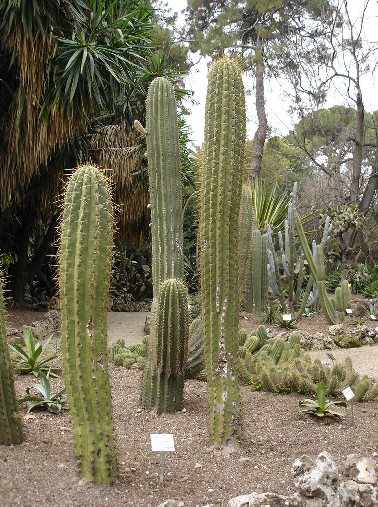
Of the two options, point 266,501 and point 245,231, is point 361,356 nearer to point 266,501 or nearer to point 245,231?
point 245,231

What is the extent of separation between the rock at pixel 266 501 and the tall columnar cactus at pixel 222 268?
1.03 metres

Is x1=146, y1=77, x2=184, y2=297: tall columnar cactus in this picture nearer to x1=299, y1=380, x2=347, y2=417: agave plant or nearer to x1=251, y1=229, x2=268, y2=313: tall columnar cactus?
x1=299, y1=380, x2=347, y2=417: agave plant

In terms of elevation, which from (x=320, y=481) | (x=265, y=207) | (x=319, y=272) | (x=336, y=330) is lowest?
(x=336, y=330)

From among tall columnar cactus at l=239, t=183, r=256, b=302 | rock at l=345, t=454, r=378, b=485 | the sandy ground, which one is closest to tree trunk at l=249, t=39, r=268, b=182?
the sandy ground

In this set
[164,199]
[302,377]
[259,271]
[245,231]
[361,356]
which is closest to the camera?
[164,199]

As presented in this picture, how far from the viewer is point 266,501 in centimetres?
284

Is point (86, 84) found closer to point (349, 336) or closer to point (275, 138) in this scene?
point (349, 336)

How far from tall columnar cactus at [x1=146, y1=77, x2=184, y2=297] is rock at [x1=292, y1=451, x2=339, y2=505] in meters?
2.22

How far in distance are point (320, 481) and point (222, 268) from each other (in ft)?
4.70

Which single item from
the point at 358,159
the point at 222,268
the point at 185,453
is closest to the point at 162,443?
the point at 185,453

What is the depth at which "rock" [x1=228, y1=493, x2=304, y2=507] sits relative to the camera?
2.84 metres

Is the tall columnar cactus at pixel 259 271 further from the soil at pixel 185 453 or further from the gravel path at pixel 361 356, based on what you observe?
the soil at pixel 185 453

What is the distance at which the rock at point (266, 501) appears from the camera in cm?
284

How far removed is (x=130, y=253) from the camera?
619 inches
